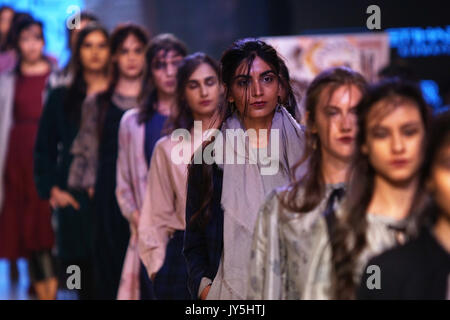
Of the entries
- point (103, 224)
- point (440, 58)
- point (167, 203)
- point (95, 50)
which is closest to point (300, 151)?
point (167, 203)

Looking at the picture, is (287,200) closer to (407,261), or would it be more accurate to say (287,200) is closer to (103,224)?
(407,261)

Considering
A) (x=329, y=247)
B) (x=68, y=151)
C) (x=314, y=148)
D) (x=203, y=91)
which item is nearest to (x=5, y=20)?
(x=68, y=151)

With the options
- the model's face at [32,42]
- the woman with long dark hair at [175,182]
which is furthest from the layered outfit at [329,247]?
the model's face at [32,42]

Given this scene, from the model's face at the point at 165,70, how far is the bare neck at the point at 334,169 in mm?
1333

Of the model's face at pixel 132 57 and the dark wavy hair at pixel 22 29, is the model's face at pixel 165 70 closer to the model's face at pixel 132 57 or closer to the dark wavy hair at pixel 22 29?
the model's face at pixel 132 57

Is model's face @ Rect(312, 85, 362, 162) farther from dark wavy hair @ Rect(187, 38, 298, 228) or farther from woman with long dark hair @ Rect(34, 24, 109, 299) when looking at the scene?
woman with long dark hair @ Rect(34, 24, 109, 299)

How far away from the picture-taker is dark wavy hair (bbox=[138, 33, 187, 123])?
12.5ft

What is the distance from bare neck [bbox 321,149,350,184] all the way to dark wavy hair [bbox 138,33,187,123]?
1446 millimetres

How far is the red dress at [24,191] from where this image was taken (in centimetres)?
546

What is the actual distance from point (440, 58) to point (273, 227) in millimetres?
3124

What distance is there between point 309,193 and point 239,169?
42cm

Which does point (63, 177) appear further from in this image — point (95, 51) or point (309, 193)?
point (309, 193)

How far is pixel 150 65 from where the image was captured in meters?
3.89

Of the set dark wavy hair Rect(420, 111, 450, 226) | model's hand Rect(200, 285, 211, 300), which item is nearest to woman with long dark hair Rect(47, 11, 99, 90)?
model's hand Rect(200, 285, 211, 300)
